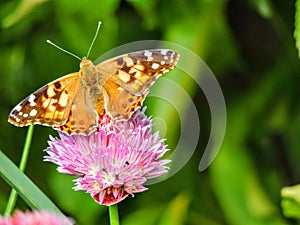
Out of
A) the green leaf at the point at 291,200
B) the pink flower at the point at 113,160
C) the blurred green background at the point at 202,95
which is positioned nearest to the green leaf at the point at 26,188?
the pink flower at the point at 113,160

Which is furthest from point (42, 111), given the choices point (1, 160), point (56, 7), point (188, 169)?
point (188, 169)

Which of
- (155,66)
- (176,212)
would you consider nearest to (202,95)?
(176,212)

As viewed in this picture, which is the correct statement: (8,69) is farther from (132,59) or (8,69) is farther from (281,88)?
(132,59)

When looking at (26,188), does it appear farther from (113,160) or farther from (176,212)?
(176,212)

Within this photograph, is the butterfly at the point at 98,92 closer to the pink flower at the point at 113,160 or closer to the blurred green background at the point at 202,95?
the pink flower at the point at 113,160

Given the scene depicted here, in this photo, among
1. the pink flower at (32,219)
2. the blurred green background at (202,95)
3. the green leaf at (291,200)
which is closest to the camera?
the pink flower at (32,219)

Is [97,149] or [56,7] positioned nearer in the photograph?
[97,149]

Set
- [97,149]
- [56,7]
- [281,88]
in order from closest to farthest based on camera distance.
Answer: [97,149], [56,7], [281,88]
